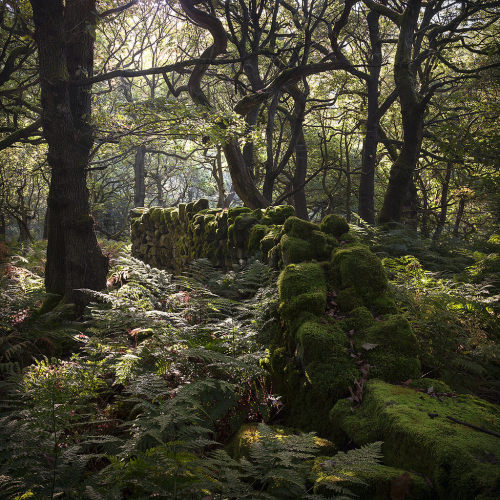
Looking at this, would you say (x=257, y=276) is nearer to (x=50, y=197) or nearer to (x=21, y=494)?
A: (x=21, y=494)

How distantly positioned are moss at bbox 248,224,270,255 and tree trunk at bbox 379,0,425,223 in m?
5.27

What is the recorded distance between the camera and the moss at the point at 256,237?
5.64 metres

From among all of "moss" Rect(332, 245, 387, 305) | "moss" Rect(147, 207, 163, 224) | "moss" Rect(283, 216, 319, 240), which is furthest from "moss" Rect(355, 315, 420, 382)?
"moss" Rect(147, 207, 163, 224)

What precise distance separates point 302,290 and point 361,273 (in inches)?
24.2

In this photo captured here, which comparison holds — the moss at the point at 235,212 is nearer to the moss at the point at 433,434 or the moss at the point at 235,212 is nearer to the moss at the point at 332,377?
the moss at the point at 332,377

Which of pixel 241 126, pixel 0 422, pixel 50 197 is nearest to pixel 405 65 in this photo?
pixel 241 126

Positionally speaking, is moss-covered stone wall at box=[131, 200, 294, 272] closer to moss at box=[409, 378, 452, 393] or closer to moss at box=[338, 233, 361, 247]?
moss at box=[338, 233, 361, 247]

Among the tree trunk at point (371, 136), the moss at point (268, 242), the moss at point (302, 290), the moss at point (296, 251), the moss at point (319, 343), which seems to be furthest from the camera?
the tree trunk at point (371, 136)

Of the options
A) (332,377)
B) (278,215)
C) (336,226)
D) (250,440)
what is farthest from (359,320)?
(278,215)

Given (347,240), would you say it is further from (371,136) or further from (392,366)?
(371,136)

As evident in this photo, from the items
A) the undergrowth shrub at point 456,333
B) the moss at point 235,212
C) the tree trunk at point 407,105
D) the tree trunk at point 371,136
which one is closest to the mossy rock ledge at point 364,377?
the undergrowth shrub at point 456,333

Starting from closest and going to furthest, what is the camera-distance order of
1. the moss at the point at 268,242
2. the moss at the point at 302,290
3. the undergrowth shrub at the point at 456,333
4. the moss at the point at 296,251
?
the undergrowth shrub at the point at 456,333, the moss at the point at 302,290, the moss at the point at 296,251, the moss at the point at 268,242

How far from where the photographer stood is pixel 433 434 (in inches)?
74.2

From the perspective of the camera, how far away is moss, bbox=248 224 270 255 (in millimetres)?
5637
